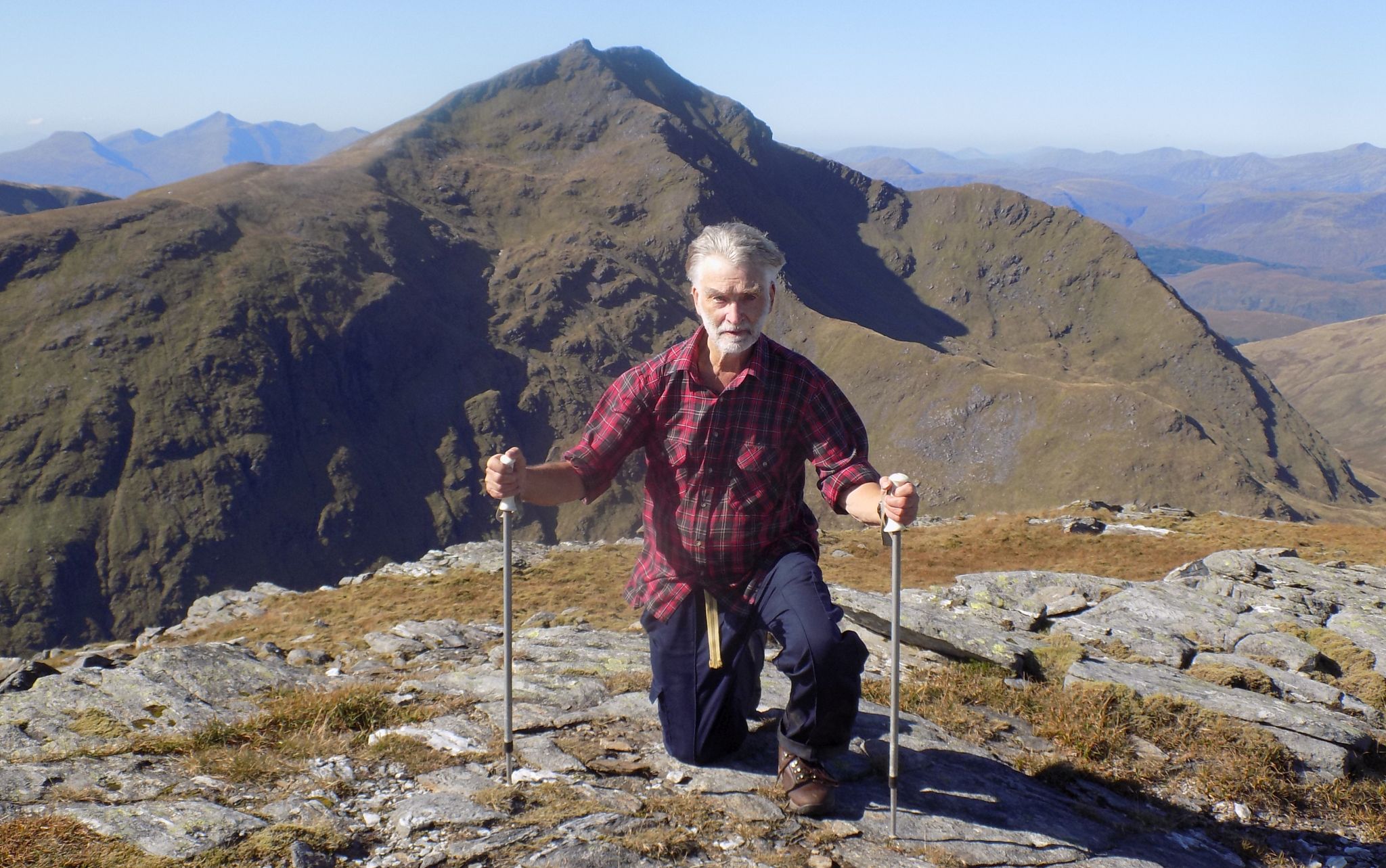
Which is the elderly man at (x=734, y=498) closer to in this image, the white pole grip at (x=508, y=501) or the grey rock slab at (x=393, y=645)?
the white pole grip at (x=508, y=501)

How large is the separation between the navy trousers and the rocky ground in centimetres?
35

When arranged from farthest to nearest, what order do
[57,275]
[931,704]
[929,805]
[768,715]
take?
[57,275], [931,704], [768,715], [929,805]

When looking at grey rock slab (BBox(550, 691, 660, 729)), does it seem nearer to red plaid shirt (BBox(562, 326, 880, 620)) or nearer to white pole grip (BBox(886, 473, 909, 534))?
red plaid shirt (BBox(562, 326, 880, 620))

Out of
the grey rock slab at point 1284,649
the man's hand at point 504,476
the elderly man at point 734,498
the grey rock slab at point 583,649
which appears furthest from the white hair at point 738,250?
the grey rock slab at point 1284,649

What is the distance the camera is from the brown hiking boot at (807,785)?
6.49 meters

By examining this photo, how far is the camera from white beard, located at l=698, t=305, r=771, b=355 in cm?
661

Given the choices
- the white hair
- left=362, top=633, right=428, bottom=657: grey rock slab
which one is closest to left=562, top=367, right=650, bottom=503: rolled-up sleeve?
the white hair

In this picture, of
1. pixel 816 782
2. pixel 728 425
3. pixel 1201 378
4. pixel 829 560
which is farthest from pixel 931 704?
pixel 1201 378

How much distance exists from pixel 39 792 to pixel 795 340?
171 metres

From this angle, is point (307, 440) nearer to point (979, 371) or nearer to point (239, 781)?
point (979, 371)

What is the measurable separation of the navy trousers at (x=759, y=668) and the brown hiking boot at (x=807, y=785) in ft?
0.30

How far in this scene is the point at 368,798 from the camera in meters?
6.61

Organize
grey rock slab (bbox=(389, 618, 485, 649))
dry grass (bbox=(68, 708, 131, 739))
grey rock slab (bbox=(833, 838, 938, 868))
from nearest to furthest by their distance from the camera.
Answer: grey rock slab (bbox=(833, 838, 938, 868))
dry grass (bbox=(68, 708, 131, 739))
grey rock slab (bbox=(389, 618, 485, 649))

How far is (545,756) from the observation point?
7.41 m
